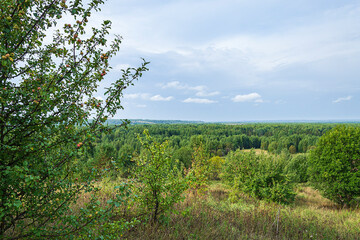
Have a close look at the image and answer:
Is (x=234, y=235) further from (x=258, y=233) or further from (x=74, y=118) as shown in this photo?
(x=74, y=118)

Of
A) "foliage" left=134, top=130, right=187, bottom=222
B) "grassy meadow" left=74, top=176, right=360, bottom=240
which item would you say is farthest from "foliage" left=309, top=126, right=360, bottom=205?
"foliage" left=134, top=130, right=187, bottom=222

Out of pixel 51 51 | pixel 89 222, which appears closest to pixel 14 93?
pixel 51 51

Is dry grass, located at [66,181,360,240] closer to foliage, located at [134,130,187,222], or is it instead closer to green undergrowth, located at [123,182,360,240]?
green undergrowth, located at [123,182,360,240]

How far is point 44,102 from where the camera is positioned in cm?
234

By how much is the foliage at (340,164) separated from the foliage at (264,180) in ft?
14.2

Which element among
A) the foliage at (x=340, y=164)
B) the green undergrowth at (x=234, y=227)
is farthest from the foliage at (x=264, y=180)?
the green undergrowth at (x=234, y=227)


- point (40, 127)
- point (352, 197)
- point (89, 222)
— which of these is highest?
point (40, 127)

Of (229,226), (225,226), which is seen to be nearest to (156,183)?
(225,226)

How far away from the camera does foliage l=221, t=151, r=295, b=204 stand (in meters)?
17.9

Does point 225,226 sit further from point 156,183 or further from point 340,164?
point 340,164

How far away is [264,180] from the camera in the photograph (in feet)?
61.5

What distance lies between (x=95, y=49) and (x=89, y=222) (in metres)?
2.47

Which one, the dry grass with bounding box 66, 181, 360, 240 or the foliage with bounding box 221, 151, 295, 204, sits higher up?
the dry grass with bounding box 66, 181, 360, 240

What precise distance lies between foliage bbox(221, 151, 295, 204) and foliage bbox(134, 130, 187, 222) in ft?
43.1
